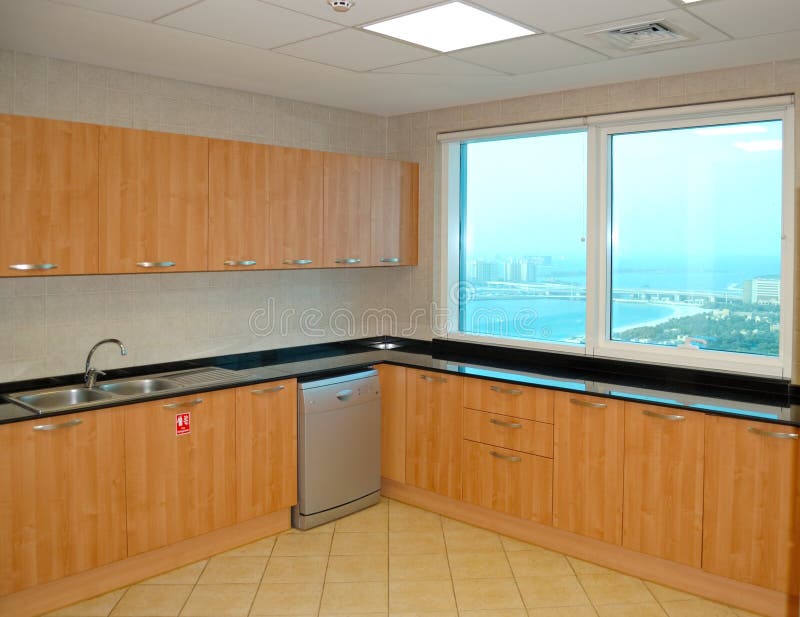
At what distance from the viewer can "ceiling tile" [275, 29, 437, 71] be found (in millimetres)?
3279

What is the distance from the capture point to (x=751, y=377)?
3.78 metres

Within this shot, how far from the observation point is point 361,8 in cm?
285

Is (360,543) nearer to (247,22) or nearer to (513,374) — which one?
(513,374)

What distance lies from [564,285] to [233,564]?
2532 millimetres

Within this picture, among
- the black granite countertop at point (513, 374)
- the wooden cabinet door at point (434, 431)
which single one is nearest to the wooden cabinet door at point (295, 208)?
the black granite countertop at point (513, 374)

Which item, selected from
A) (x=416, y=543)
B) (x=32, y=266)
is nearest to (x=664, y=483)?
(x=416, y=543)

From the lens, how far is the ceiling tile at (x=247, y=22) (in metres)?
2.85

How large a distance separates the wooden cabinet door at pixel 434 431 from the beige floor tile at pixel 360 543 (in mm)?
493

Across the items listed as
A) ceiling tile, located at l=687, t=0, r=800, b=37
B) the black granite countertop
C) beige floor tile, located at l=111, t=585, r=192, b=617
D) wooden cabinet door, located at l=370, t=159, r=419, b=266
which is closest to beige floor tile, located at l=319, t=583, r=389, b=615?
beige floor tile, located at l=111, t=585, r=192, b=617

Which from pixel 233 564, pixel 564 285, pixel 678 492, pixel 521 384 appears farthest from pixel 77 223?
pixel 678 492

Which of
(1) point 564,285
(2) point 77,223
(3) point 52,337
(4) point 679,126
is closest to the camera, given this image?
(2) point 77,223

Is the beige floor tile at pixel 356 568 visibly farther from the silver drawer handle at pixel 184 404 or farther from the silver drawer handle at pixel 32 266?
the silver drawer handle at pixel 32 266

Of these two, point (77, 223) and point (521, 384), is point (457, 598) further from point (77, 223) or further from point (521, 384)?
point (77, 223)

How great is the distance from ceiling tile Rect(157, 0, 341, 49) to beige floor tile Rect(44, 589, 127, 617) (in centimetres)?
258
